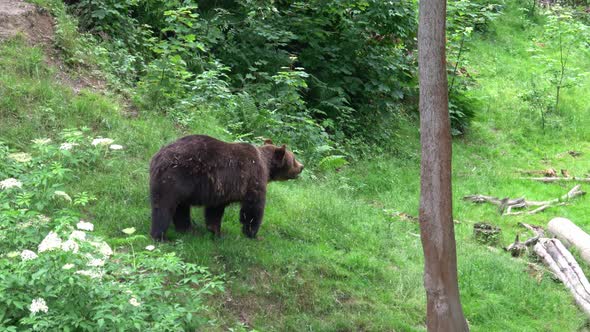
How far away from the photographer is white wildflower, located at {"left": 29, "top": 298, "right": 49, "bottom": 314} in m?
4.86

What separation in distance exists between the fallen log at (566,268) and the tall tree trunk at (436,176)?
152 inches

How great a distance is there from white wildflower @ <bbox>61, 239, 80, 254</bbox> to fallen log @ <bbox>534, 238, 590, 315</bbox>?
25.6 feet

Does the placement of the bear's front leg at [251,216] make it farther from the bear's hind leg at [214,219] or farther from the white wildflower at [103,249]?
the white wildflower at [103,249]

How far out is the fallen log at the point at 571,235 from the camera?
11.8 meters

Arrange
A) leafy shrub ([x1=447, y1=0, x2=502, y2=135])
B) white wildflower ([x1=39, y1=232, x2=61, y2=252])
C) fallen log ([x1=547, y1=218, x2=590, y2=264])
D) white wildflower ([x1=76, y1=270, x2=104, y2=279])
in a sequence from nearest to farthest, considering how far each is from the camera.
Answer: white wildflower ([x1=39, y1=232, x2=61, y2=252]), white wildflower ([x1=76, y1=270, x2=104, y2=279]), fallen log ([x1=547, y1=218, x2=590, y2=264]), leafy shrub ([x1=447, y1=0, x2=502, y2=135])

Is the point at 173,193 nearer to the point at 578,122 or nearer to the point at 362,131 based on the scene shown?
the point at 362,131

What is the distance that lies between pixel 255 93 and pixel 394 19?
4239mm

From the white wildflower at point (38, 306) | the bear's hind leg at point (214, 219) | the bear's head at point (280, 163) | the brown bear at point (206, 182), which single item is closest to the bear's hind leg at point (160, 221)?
the brown bear at point (206, 182)

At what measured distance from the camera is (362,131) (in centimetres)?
1664

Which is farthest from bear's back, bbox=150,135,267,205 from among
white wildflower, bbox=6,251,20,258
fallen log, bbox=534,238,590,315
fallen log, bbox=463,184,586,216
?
fallen log, bbox=463,184,586,216

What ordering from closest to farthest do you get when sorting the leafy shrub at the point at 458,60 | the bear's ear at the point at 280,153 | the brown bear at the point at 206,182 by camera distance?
the brown bear at the point at 206,182
the bear's ear at the point at 280,153
the leafy shrub at the point at 458,60

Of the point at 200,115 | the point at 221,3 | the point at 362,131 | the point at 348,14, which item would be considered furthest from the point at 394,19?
the point at 200,115

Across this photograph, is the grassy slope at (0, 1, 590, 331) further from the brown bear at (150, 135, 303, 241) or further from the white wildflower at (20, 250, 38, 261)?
the white wildflower at (20, 250, 38, 261)

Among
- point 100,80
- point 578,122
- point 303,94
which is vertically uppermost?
point 100,80
